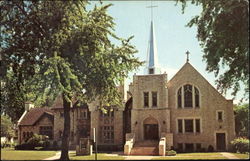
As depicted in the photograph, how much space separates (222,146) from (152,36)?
1908 cm

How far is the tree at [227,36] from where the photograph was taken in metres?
18.6

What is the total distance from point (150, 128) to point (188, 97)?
527 cm

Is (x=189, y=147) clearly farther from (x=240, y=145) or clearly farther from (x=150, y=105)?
(x=150, y=105)

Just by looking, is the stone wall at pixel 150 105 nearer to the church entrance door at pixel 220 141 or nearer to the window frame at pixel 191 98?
the window frame at pixel 191 98

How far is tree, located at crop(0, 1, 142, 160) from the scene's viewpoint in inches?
821

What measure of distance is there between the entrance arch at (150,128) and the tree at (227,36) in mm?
15176

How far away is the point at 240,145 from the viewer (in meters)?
30.4

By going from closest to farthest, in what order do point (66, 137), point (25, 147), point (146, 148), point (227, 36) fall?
point (227, 36) < point (66, 137) < point (146, 148) < point (25, 147)

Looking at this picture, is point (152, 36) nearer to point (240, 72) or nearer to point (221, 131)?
point (221, 131)

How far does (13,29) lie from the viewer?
22438 mm

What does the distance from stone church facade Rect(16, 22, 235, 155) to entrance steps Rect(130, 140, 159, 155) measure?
0.10m

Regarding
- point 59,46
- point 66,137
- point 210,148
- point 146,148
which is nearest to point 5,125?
point 66,137

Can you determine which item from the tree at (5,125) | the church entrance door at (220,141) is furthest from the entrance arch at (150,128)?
the tree at (5,125)

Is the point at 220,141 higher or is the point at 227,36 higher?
the point at 227,36
